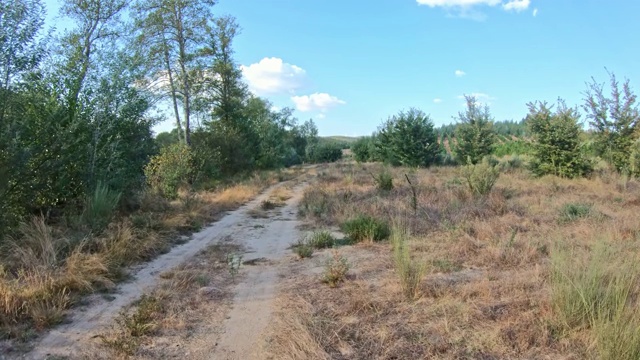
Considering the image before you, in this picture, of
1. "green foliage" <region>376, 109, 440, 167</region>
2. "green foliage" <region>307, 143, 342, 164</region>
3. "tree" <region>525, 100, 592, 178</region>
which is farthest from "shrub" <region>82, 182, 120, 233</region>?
"green foliage" <region>307, 143, 342, 164</region>

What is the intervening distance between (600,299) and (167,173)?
14.0 meters

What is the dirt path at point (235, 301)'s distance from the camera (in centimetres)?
400

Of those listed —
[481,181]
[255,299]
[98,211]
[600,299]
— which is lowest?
[255,299]

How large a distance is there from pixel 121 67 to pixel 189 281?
24.0 ft

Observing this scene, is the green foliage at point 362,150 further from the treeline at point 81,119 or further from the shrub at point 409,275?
the shrub at point 409,275

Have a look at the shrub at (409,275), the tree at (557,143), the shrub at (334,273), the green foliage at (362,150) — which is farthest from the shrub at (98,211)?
the green foliage at (362,150)

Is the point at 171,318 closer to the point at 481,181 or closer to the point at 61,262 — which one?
the point at 61,262

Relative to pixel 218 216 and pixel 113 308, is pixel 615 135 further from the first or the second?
pixel 113 308

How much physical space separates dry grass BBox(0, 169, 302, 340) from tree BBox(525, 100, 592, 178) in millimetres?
18300

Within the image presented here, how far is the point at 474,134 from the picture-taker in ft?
99.2

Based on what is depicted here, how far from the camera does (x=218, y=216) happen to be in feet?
42.5

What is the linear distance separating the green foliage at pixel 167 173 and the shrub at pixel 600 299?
13.0 metres

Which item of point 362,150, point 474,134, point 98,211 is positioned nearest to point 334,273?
point 98,211

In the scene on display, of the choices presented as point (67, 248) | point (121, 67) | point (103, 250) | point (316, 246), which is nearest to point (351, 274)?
point (316, 246)
